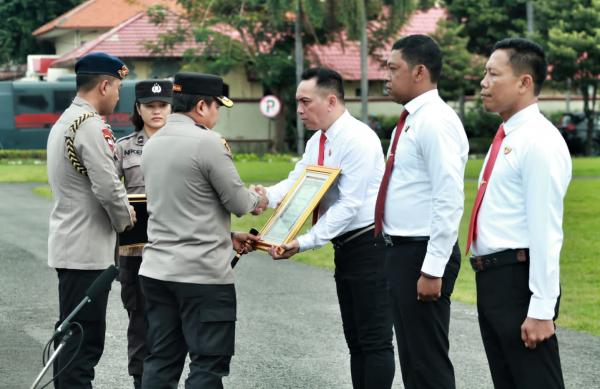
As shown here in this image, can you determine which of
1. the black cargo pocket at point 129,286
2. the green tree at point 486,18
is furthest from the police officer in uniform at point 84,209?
the green tree at point 486,18

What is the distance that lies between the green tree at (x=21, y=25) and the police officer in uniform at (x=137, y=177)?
65680 mm

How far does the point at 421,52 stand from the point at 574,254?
35.4 feet

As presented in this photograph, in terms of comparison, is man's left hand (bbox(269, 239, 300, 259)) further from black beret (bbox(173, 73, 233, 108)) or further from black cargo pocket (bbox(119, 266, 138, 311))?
black cargo pocket (bbox(119, 266, 138, 311))

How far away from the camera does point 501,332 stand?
5.11 metres

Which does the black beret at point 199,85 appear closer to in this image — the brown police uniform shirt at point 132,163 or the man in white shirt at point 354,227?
the man in white shirt at point 354,227

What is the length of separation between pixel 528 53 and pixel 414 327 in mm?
1489

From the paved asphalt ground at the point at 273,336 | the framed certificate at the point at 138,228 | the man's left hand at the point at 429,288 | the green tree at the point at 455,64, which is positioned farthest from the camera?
the green tree at the point at 455,64

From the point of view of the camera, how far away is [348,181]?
6.85 metres

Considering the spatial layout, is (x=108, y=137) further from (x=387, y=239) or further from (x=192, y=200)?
(x=387, y=239)

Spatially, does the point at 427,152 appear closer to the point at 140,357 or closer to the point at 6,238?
the point at 140,357

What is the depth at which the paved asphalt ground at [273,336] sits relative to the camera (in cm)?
823

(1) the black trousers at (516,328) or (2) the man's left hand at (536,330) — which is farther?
(1) the black trousers at (516,328)

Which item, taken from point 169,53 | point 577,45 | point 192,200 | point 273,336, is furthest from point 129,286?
point 169,53

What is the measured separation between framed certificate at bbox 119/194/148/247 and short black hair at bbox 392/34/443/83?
215cm
